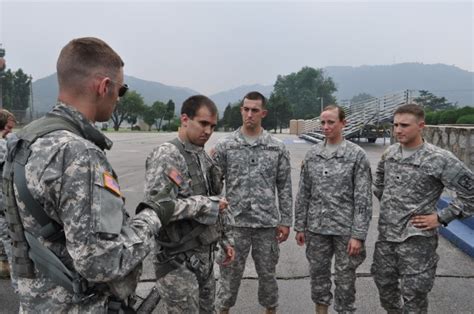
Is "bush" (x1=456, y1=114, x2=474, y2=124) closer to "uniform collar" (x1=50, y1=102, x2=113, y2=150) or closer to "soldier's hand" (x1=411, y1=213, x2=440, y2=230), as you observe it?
"soldier's hand" (x1=411, y1=213, x2=440, y2=230)

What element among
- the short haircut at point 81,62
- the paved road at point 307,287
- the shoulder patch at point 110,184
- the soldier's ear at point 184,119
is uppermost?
the short haircut at point 81,62

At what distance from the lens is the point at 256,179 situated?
3396mm

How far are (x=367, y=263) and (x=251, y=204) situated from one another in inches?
83.2

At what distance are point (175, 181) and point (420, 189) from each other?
190 cm

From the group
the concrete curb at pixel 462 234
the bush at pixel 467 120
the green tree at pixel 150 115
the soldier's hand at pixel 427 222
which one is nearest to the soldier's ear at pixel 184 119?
the soldier's hand at pixel 427 222

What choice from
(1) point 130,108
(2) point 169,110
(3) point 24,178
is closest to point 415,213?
(3) point 24,178

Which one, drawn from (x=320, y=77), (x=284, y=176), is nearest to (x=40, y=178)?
(x=284, y=176)

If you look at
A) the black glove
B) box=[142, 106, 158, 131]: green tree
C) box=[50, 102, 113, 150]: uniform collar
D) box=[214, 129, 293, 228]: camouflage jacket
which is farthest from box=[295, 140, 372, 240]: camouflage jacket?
box=[142, 106, 158, 131]: green tree

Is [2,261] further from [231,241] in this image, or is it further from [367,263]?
[367,263]

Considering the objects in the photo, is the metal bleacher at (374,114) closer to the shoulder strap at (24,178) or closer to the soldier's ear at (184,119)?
the soldier's ear at (184,119)

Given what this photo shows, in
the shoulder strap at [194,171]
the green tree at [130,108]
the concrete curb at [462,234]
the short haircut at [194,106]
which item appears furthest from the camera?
the green tree at [130,108]

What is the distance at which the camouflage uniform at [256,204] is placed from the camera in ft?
10.9

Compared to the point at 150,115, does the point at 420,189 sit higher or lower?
lower

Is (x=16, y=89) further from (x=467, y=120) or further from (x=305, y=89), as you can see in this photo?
(x=467, y=120)
